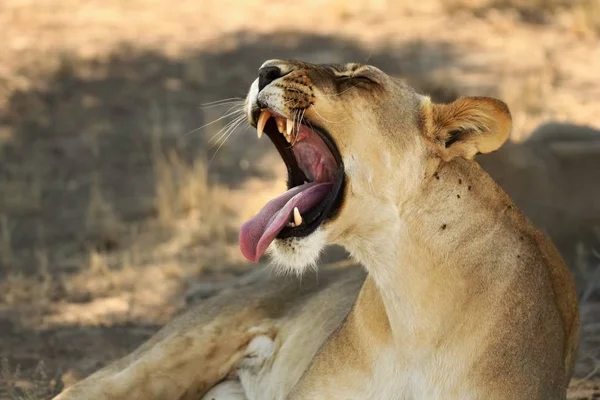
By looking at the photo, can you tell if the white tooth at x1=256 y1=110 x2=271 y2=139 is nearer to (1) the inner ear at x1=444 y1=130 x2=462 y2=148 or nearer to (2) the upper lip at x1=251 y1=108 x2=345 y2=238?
(2) the upper lip at x1=251 y1=108 x2=345 y2=238

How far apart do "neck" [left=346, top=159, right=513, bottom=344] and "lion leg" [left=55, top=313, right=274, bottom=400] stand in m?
1.21

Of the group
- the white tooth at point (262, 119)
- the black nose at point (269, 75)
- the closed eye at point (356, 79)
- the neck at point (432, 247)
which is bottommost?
the neck at point (432, 247)

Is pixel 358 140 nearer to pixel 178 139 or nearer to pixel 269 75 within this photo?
pixel 269 75

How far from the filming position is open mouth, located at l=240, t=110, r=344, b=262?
11.6 feet

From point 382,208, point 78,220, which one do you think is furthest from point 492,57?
point 382,208

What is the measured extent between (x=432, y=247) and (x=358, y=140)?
1.28ft

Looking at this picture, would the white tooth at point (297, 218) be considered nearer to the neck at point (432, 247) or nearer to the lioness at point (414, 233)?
the lioness at point (414, 233)

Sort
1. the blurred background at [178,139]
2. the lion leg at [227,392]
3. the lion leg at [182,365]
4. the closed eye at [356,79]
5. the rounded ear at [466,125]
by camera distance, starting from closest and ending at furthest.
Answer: the rounded ear at [466,125]
the closed eye at [356,79]
the lion leg at [182,365]
the lion leg at [227,392]
the blurred background at [178,139]

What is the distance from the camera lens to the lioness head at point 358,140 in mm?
3486

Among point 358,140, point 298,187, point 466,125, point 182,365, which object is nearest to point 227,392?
point 182,365

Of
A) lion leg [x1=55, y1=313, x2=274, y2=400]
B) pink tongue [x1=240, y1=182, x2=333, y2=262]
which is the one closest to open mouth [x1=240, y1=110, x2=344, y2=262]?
pink tongue [x1=240, y1=182, x2=333, y2=262]

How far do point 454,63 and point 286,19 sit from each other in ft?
6.78

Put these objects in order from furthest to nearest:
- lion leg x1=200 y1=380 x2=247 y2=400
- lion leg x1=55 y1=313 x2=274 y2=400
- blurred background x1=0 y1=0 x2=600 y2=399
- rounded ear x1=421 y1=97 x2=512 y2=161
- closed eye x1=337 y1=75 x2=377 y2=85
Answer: blurred background x1=0 y1=0 x2=600 y2=399, lion leg x1=200 y1=380 x2=247 y2=400, lion leg x1=55 y1=313 x2=274 y2=400, closed eye x1=337 y1=75 x2=377 y2=85, rounded ear x1=421 y1=97 x2=512 y2=161

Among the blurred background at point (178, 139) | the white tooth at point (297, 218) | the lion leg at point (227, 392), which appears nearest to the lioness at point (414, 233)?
the white tooth at point (297, 218)
